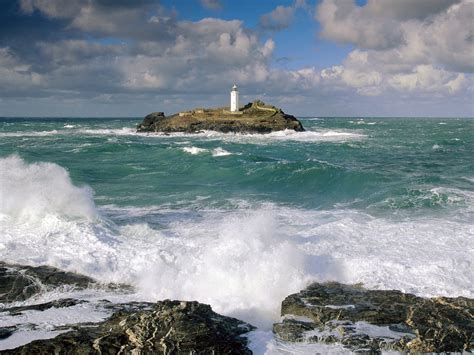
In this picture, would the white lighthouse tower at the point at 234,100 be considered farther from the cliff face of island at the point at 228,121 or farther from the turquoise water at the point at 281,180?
the turquoise water at the point at 281,180

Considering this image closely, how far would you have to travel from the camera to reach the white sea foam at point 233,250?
8.22 m

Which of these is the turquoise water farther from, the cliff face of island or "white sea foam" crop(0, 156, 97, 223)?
the cliff face of island

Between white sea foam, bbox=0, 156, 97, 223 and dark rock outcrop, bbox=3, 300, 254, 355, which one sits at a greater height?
white sea foam, bbox=0, 156, 97, 223

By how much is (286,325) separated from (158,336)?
1.85m

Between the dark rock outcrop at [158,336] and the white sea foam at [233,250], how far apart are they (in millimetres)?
1366

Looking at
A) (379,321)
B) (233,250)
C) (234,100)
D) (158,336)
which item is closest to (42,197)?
(233,250)

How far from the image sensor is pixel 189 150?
34.6m

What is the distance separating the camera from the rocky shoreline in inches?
216

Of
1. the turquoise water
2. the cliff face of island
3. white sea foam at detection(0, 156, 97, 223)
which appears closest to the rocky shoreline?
white sea foam at detection(0, 156, 97, 223)

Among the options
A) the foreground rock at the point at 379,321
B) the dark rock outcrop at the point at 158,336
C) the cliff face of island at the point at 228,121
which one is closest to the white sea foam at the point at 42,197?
the dark rock outcrop at the point at 158,336

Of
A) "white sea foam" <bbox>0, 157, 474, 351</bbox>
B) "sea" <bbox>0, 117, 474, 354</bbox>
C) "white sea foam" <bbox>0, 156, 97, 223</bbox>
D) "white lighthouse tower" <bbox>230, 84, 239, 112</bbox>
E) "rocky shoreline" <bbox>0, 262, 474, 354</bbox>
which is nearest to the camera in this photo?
"rocky shoreline" <bbox>0, 262, 474, 354</bbox>

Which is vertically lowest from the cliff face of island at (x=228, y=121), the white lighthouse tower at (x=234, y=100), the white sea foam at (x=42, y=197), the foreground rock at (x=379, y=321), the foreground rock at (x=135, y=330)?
the foreground rock at (x=379, y=321)

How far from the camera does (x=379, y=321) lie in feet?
21.4

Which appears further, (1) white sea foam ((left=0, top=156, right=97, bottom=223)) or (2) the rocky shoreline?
(1) white sea foam ((left=0, top=156, right=97, bottom=223))
